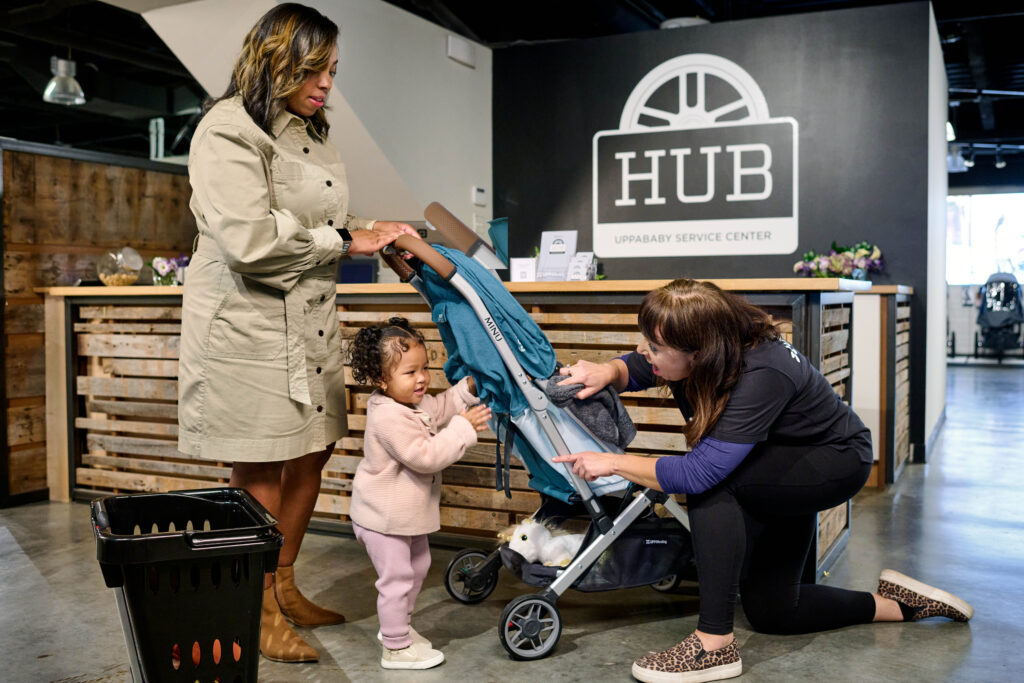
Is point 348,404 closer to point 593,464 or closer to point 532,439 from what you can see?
point 532,439

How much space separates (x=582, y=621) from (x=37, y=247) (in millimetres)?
3248

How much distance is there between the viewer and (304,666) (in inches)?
Result: 94.1

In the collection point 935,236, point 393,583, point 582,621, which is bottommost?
point 582,621

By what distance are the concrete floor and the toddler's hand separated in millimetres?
610

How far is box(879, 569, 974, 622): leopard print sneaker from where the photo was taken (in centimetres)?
264

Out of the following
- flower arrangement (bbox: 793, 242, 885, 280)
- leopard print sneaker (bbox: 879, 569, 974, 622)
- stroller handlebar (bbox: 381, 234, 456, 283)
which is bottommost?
leopard print sneaker (bbox: 879, 569, 974, 622)

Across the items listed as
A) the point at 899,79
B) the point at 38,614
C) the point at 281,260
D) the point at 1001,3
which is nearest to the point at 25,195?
the point at 38,614

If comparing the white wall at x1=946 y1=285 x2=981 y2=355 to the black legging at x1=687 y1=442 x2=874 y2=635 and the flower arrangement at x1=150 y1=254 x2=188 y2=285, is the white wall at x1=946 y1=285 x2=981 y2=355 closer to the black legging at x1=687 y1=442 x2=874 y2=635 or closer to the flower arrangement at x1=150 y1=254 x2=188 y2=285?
the flower arrangement at x1=150 y1=254 x2=188 y2=285

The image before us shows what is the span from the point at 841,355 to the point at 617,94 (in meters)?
3.92

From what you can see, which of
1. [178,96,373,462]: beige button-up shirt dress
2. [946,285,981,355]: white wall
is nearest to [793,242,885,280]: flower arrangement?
[178,96,373,462]: beige button-up shirt dress

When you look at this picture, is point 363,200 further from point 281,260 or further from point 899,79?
point 281,260

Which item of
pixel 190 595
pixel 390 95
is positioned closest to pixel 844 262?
pixel 390 95

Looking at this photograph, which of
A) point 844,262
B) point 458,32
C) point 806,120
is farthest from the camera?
point 458,32

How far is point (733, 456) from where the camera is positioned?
2.20 meters
